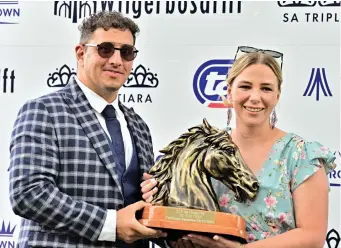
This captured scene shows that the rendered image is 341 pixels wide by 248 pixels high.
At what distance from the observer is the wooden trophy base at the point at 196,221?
77.0 inches

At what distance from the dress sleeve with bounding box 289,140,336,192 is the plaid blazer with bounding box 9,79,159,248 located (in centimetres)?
50

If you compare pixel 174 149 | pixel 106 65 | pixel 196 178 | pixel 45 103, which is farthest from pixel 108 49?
pixel 196 178

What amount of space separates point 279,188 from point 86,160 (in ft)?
1.81

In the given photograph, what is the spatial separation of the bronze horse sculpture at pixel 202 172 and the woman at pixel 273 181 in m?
0.05

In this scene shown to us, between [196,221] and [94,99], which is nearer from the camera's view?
[196,221]

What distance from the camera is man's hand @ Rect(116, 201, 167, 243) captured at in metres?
1.99

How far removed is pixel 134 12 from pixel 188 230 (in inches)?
58.7

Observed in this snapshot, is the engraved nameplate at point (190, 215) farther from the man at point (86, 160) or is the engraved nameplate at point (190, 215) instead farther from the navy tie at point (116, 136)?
the navy tie at point (116, 136)

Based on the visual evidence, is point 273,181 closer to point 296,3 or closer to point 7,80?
point 296,3

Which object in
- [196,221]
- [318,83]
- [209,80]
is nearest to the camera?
[196,221]

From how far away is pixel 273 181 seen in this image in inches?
81.6

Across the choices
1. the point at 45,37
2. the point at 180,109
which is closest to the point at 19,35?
the point at 45,37

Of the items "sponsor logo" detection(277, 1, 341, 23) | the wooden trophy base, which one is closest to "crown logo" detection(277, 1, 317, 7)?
"sponsor logo" detection(277, 1, 341, 23)

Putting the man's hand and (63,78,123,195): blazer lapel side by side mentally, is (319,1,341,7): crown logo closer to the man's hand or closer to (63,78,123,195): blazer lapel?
(63,78,123,195): blazer lapel
